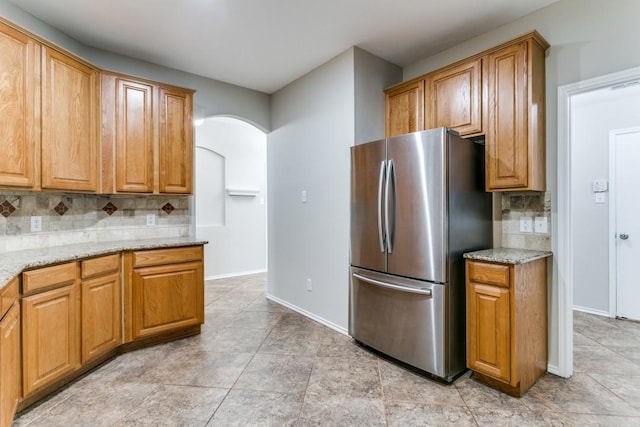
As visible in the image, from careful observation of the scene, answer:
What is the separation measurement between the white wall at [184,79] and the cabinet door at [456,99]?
7.31 feet

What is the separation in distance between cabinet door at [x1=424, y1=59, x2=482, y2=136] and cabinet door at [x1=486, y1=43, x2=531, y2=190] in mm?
101

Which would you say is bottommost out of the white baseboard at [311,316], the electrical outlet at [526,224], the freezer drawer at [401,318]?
the white baseboard at [311,316]

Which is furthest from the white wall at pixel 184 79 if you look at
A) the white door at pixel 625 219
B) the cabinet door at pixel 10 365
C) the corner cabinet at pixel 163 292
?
the white door at pixel 625 219

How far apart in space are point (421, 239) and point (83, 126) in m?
2.80

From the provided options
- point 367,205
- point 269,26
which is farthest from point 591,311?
point 269,26

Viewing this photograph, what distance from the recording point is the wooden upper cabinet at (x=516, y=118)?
7.34 feet

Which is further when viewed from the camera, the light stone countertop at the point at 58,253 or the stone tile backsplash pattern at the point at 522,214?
the stone tile backsplash pattern at the point at 522,214

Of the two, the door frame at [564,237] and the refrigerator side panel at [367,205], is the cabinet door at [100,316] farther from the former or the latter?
the door frame at [564,237]

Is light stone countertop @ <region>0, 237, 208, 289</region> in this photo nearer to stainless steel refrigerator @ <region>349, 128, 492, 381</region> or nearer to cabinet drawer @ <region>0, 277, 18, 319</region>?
cabinet drawer @ <region>0, 277, 18, 319</region>

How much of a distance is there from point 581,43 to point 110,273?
3.87 meters

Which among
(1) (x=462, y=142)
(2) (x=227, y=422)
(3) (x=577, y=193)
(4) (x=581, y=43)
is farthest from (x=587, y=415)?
(3) (x=577, y=193)

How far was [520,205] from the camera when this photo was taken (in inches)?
100

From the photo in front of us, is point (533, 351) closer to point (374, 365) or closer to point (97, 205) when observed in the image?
point (374, 365)

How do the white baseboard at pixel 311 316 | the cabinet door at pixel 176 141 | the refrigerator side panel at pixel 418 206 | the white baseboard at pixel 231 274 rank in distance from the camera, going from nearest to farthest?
the refrigerator side panel at pixel 418 206 < the cabinet door at pixel 176 141 < the white baseboard at pixel 311 316 < the white baseboard at pixel 231 274
